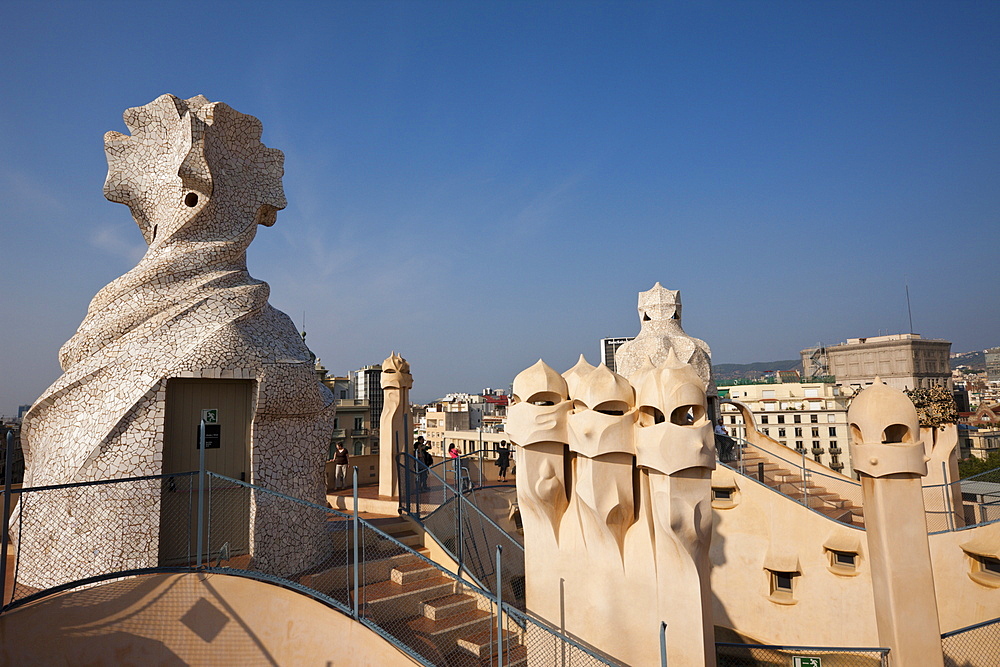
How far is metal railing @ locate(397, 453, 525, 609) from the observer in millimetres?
9586

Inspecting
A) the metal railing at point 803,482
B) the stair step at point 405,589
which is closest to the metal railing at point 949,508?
the metal railing at point 803,482

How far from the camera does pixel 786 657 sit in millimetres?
7199

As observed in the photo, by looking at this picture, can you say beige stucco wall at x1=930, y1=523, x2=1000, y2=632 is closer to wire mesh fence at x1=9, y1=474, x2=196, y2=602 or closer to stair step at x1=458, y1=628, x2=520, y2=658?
stair step at x1=458, y1=628, x2=520, y2=658

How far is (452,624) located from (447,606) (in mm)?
262

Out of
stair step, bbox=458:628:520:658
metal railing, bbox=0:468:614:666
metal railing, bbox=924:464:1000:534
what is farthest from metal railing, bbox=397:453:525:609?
metal railing, bbox=924:464:1000:534

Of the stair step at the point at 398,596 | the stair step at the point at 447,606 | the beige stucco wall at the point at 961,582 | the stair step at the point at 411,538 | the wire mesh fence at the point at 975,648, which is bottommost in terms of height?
the wire mesh fence at the point at 975,648

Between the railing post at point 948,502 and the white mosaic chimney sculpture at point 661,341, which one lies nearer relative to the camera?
the railing post at point 948,502

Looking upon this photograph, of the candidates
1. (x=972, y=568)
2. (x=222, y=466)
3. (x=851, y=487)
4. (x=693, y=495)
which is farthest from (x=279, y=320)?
(x=851, y=487)

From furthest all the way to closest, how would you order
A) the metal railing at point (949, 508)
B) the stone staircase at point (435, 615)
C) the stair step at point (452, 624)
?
the metal railing at point (949, 508)
the stair step at point (452, 624)
the stone staircase at point (435, 615)

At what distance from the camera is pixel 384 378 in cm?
1426

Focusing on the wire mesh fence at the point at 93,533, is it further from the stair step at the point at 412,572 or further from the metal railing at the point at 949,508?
the metal railing at the point at 949,508

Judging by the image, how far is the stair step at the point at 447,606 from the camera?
7785 mm

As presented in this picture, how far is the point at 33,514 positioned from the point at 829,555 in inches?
541

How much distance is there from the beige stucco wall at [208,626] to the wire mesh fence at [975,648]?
359 inches
